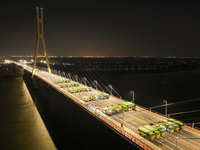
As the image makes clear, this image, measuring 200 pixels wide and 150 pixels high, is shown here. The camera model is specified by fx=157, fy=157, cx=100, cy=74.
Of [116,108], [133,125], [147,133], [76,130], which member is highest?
[116,108]

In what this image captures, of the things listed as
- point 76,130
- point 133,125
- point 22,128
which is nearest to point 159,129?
A: point 133,125

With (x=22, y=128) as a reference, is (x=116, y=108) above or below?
above

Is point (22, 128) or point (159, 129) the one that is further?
point (22, 128)

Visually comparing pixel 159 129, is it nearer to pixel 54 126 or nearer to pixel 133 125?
pixel 133 125

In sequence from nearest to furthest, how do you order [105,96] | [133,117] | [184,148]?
1. [184,148]
2. [133,117]
3. [105,96]

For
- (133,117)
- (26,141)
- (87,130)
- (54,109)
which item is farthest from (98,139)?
(54,109)

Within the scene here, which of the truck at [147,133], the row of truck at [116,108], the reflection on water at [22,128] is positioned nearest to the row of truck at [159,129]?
the truck at [147,133]

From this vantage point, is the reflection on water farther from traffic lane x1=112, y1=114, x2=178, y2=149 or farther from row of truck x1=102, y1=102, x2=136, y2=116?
traffic lane x1=112, y1=114, x2=178, y2=149

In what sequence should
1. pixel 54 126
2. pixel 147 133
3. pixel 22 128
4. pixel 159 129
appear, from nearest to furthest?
pixel 147 133 < pixel 159 129 < pixel 22 128 < pixel 54 126

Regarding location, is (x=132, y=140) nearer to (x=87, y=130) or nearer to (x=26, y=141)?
(x=87, y=130)
